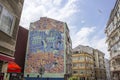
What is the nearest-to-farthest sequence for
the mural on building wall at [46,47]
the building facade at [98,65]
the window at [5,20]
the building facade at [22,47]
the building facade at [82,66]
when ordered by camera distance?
the window at [5,20], the building facade at [22,47], the mural on building wall at [46,47], the building facade at [82,66], the building facade at [98,65]

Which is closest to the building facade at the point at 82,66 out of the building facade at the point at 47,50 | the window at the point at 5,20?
the building facade at the point at 47,50

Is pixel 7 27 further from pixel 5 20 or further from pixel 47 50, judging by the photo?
pixel 47 50

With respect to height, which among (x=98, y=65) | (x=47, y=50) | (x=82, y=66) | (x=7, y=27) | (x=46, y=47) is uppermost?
(x=46, y=47)

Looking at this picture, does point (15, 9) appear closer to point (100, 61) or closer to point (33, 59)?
point (33, 59)

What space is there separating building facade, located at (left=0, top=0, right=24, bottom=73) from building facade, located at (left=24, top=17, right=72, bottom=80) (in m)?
22.5

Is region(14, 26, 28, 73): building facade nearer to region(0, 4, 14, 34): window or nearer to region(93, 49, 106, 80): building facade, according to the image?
region(0, 4, 14, 34): window

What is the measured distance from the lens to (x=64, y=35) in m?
32.3

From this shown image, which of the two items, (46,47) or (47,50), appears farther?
(46,47)

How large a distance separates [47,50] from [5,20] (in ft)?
80.5

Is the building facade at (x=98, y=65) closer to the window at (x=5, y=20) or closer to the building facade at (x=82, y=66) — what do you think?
the building facade at (x=82, y=66)

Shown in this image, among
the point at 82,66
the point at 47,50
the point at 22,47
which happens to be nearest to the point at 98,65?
the point at 82,66

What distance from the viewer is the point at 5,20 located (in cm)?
747

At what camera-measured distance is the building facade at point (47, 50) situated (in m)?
30.1

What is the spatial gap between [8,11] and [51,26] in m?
25.8
